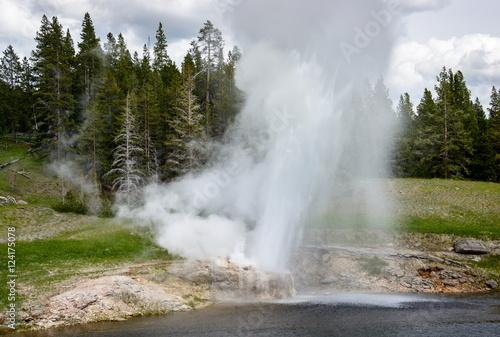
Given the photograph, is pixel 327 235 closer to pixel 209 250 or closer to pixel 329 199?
pixel 329 199

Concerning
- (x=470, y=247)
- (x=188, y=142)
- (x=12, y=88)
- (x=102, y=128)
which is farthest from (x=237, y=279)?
(x=12, y=88)

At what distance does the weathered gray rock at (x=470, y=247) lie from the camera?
2526 cm

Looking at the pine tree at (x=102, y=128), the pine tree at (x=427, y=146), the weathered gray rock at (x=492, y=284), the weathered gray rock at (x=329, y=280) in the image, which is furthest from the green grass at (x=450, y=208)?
the pine tree at (x=102, y=128)

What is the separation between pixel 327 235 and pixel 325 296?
1022 centimetres

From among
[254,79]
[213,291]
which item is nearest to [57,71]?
[254,79]

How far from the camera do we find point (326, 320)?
16422mm

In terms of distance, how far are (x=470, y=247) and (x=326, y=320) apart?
15.7 m

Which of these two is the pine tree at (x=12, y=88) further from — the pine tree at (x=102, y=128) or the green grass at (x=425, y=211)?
the green grass at (x=425, y=211)

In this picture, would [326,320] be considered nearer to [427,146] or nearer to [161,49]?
[427,146]

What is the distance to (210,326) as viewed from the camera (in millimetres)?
16016

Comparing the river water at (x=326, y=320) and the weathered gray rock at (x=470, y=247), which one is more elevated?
the weathered gray rock at (x=470, y=247)

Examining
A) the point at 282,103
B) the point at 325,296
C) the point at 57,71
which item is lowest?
the point at 325,296

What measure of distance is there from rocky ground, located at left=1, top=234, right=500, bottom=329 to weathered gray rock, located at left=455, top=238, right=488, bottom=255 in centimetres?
20

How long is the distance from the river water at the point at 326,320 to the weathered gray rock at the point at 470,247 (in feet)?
18.6
